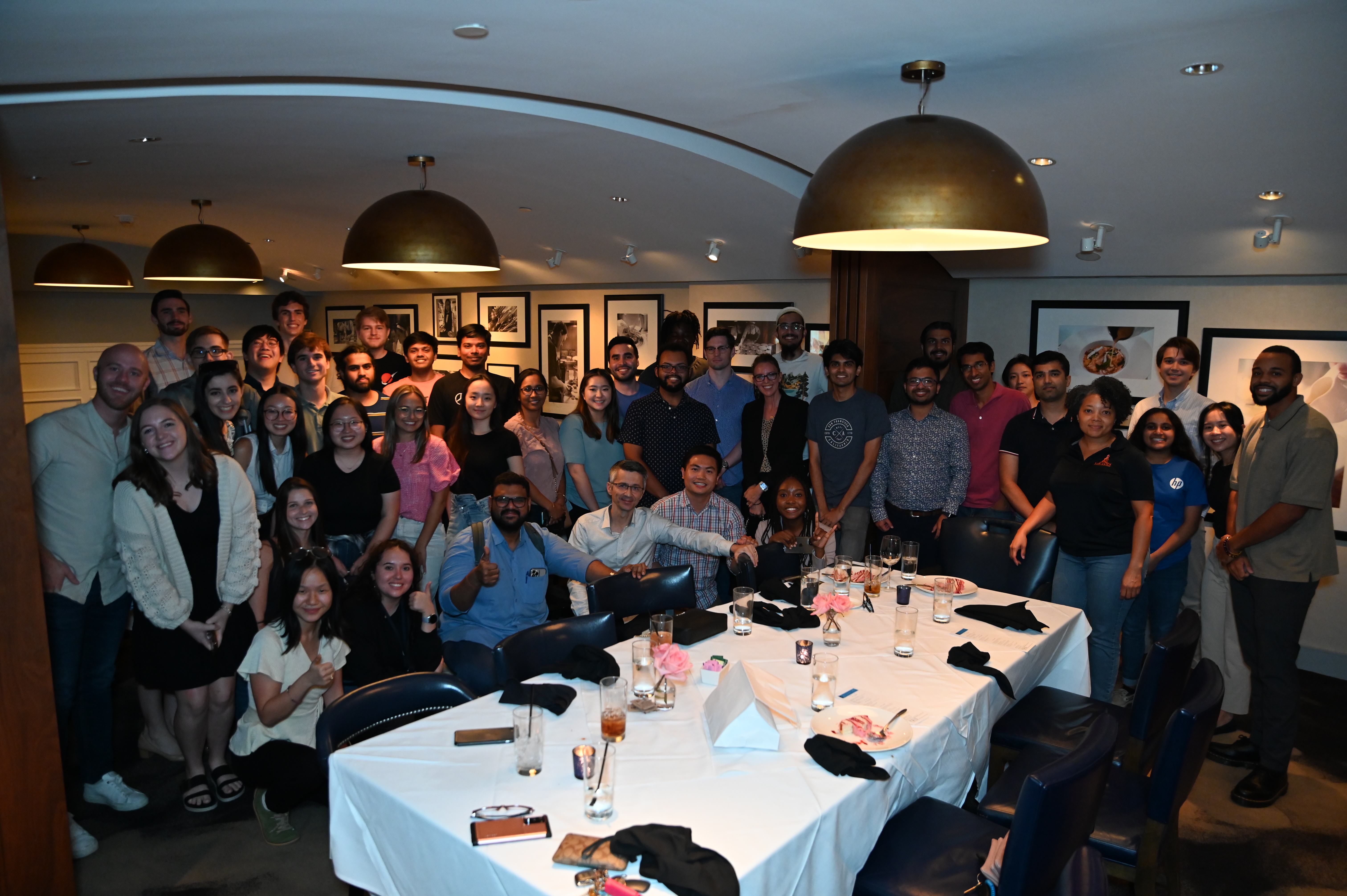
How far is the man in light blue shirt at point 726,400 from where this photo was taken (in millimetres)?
5254

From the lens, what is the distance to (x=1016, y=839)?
195cm

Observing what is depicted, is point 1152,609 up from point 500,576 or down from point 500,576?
down

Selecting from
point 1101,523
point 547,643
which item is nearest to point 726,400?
point 1101,523

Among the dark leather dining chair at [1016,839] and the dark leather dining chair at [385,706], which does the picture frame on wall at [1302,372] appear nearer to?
the dark leather dining chair at [1016,839]

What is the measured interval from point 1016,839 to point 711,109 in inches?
114

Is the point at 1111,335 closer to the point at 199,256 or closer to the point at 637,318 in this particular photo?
the point at 637,318

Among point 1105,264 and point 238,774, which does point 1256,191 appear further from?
point 238,774

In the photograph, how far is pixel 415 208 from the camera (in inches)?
108

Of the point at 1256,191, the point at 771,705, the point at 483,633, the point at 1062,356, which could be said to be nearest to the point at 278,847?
the point at 483,633

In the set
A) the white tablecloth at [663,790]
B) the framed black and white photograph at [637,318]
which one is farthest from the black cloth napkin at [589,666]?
the framed black and white photograph at [637,318]

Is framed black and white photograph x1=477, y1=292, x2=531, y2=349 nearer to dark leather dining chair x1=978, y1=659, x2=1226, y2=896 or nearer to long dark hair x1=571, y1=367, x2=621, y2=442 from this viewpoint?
long dark hair x1=571, y1=367, x2=621, y2=442

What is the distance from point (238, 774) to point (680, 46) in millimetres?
3118

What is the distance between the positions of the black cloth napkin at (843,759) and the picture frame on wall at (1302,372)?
11.9 feet

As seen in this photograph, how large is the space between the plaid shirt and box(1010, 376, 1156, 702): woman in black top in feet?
4.40
